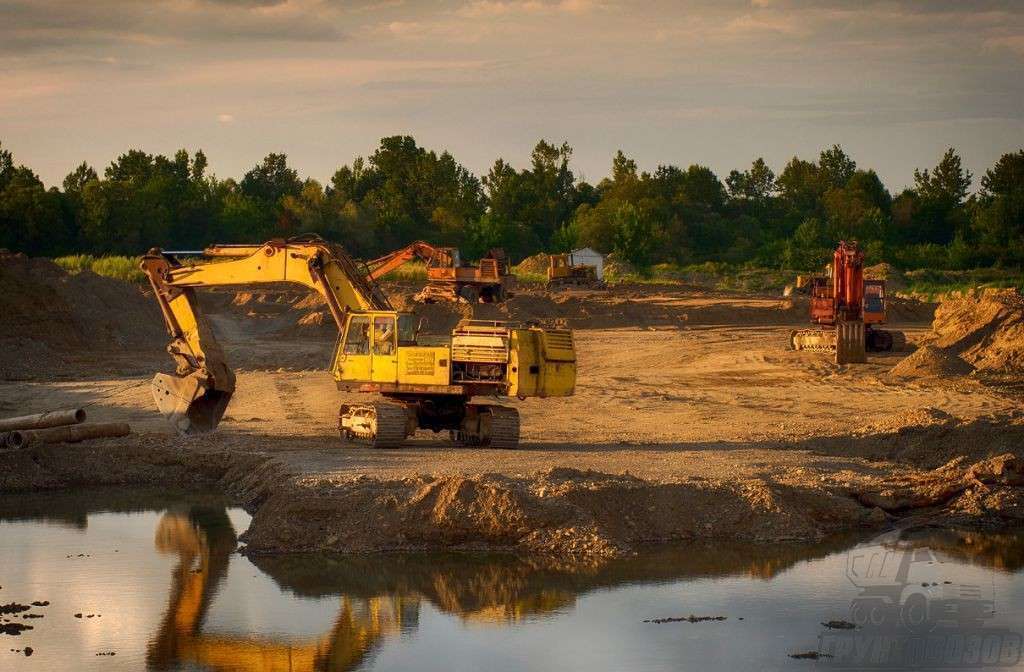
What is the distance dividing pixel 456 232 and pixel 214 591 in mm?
87636

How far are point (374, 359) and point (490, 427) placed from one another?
84.2 inches

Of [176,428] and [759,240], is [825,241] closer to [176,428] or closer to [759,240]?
[759,240]

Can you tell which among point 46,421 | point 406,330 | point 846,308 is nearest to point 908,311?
point 846,308

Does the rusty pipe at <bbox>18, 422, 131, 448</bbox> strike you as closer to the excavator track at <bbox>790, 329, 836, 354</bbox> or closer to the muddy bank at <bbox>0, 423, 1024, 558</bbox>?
the muddy bank at <bbox>0, 423, 1024, 558</bbox>

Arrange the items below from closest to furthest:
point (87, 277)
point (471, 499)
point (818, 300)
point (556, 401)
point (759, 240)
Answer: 1. point (471, 499)
2. point (556, 401)
3. point (818, 300)
4. point (87, 277)
5. point (759, 240)

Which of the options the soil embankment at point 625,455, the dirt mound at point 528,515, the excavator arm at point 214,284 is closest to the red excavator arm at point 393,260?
the soil embankment at point 625,455

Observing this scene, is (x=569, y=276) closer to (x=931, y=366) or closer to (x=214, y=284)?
(x=931, y=366)

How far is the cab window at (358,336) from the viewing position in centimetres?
2366

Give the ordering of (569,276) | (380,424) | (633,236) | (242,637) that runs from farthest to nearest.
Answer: (633,236)
(569,276)
(380,424)
(242,637)

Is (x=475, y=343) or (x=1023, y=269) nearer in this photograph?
(x=475, y=343)

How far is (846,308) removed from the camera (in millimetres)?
40031

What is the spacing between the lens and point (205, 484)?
22.9 metres

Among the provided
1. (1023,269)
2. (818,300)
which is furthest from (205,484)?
(1023,269)

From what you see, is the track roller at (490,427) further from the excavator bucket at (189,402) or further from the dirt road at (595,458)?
the excavator bucket at (189,402)
